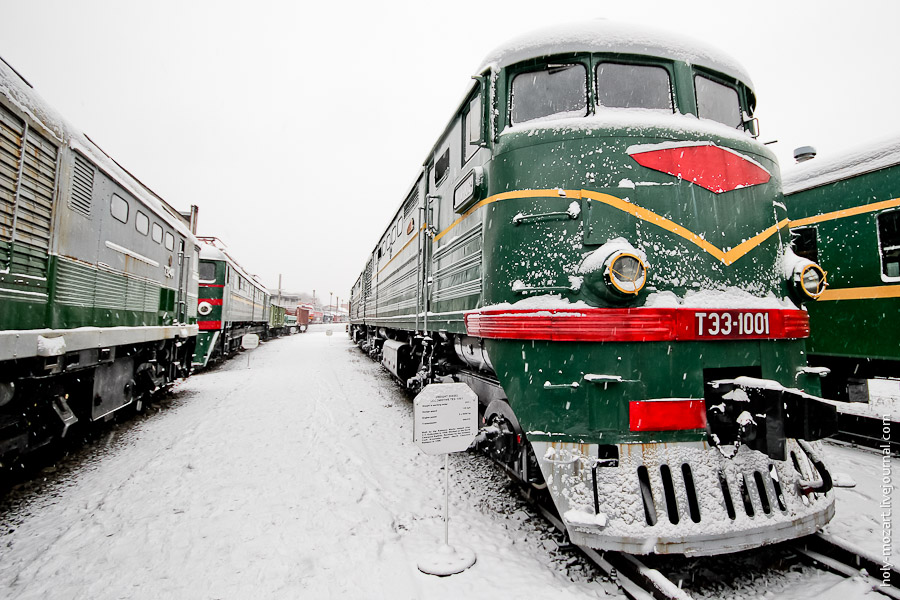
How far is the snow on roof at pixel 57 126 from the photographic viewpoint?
3.52 m

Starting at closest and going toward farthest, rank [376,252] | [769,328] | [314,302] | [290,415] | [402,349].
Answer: [769,328] < [290,415] < [402,349] < [376,252] < [314,302]

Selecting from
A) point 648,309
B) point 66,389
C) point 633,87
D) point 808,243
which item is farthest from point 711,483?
point 66,389

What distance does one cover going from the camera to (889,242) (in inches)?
210

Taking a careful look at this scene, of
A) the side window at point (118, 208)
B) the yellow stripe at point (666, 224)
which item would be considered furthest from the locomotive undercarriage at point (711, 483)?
the side window at point (118, 208)

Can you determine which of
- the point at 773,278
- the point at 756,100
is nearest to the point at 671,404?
the point at 773,278

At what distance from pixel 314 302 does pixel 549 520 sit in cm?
10878

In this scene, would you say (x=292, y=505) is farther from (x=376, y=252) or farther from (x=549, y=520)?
(x=376, y=252)

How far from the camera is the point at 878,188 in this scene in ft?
17.9

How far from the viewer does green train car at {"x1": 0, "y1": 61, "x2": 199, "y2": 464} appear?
360 cm

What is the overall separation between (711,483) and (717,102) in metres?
3.05

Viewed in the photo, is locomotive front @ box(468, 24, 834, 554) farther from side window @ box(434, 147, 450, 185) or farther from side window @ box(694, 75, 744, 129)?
side window @ box(434, 147, 450, 185)

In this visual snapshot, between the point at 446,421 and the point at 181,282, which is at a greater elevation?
the point at 181,282

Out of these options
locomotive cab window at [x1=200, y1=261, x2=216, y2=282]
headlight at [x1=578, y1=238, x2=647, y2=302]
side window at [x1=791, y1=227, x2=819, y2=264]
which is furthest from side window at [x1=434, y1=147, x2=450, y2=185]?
locomotive cab window at [x1=200, y1=261, x2=216, y2=282]

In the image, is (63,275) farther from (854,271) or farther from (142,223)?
(854,271)
